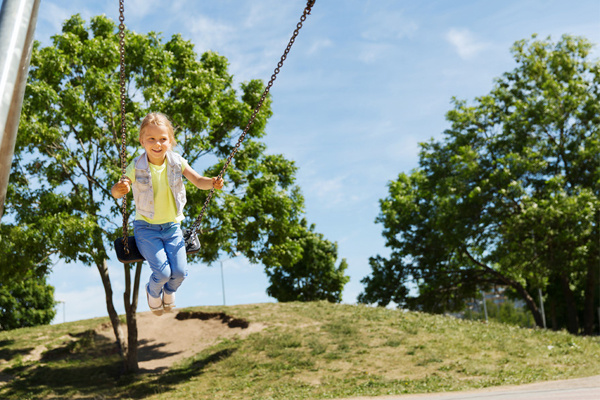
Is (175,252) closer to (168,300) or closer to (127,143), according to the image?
(168,300)

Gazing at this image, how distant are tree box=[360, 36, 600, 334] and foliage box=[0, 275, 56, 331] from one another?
76.3 ft

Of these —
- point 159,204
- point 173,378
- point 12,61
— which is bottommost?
point 173,378

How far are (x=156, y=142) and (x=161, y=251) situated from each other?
1.05 m

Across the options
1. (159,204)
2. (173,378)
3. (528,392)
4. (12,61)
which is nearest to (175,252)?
(159,204)

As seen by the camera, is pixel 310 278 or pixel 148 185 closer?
pixel 148 185

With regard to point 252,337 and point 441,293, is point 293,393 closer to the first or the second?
point 252,337

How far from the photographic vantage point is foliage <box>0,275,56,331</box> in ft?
124

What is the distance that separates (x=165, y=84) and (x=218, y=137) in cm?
269

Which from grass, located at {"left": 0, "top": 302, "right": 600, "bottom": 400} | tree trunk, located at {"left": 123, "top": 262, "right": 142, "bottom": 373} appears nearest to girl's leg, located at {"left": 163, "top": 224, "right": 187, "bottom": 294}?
grass, located at {"left": 0, "top": 302, "right": 600, "bottom": 400}

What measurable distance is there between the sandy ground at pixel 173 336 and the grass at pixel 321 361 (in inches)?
32.0

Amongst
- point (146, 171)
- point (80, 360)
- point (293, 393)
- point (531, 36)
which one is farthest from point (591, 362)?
point (531, 36)

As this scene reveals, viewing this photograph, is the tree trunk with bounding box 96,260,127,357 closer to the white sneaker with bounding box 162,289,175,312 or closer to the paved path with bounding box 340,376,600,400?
the paved path with bounding box 340,376,600,400

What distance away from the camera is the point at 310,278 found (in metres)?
45.2

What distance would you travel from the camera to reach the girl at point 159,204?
5.21 m
